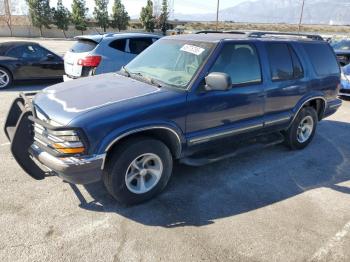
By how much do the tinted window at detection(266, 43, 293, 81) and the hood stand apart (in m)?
1.92

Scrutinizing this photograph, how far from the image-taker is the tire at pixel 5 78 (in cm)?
970

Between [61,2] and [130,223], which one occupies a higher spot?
[61,2]

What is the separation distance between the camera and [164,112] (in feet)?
12.2

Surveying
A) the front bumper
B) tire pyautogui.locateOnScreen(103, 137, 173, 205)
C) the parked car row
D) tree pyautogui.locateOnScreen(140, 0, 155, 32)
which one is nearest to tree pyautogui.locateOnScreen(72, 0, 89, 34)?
tree pyautogui.locateOnScreen(140, 0, 155, 32)

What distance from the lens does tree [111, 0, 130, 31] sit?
50.1 meters

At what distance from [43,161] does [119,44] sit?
18.1 ft

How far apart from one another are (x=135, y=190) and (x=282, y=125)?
269cm

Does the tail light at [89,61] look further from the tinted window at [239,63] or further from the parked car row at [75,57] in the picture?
the tinted window at [239,63]

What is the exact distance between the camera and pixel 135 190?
12.6 ft

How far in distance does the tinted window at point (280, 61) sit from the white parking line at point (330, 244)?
7.29 feet

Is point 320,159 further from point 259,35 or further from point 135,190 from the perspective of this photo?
point 135,190

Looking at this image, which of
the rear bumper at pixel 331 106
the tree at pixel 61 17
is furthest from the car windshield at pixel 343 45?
the tree at pixel 61 17

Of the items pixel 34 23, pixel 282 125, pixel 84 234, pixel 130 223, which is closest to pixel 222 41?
pixel 282 125

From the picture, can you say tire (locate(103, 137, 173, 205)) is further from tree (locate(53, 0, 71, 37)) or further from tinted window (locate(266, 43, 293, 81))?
tree (locate(53, 0, 71, 37))
